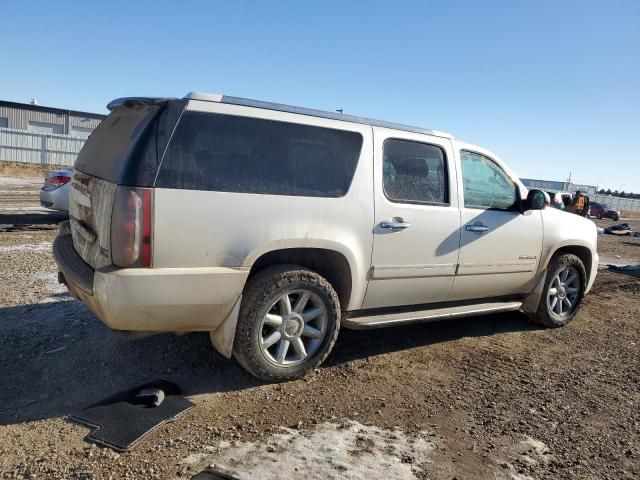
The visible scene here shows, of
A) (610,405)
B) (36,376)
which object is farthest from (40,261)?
(610,405)

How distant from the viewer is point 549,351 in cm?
515

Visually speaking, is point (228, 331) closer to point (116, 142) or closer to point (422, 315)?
point (116, 142)

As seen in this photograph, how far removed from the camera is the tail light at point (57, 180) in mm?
11289

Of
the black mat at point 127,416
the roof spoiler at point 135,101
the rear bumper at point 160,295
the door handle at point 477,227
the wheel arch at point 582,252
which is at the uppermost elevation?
the roof spoiler at point 135,101

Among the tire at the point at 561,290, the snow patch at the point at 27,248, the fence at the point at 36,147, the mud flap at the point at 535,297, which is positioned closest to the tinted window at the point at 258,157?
the mud flap at the point at 535,297

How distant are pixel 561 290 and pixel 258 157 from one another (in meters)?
3.98

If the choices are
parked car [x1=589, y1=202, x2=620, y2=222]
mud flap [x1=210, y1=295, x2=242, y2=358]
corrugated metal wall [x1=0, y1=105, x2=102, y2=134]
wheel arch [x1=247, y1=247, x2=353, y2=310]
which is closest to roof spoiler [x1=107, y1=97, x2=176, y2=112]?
wheel arch [x1=247, y1=247, x2=353, y2=310]

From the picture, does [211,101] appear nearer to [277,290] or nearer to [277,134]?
[277,134]

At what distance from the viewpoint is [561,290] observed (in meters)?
5.86

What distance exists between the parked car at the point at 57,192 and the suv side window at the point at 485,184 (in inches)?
361

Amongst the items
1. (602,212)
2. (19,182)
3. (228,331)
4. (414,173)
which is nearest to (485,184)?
(414,173)

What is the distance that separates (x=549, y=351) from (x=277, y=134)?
345 cm

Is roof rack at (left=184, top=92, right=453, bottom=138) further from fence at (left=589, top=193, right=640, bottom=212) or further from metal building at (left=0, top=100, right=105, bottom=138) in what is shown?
fence at (left=589, top=193, right=640, bottom=212)

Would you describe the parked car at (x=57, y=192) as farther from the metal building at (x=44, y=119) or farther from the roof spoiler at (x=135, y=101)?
the metal building at (x=44, y=119)
